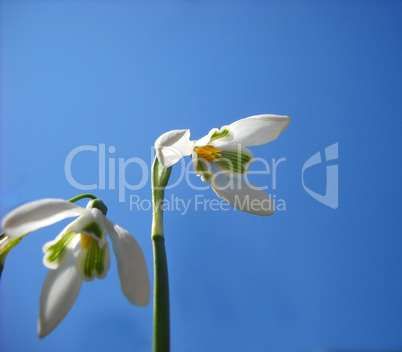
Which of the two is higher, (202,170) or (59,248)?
(202,170)

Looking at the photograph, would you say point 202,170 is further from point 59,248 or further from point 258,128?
point 59,248

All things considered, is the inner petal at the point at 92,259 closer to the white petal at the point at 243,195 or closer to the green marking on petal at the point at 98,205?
the green marking on petal at the point at 98,205

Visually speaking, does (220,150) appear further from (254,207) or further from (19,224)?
(19,224)

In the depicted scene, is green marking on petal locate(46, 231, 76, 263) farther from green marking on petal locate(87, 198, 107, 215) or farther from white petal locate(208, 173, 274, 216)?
white petal locate(208, 173, 274, 216)

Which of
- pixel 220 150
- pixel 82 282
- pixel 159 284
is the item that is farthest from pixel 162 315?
pixel 220 150

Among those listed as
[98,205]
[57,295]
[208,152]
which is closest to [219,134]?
[208,152]
